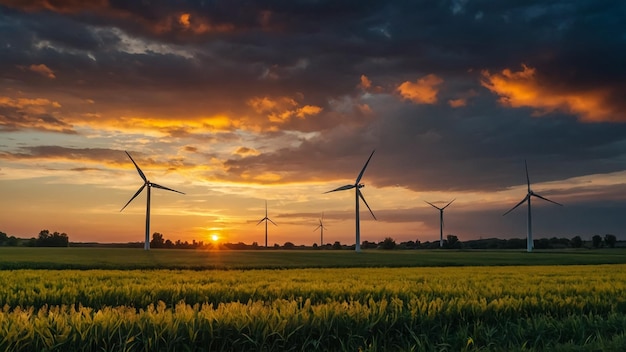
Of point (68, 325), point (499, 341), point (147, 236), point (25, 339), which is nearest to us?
point (25, 339)

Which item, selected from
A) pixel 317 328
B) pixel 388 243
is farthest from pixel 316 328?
pixel 388 243

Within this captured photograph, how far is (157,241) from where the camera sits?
17638cm

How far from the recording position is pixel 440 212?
14850cm

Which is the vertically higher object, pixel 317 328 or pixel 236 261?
pixel 317 328

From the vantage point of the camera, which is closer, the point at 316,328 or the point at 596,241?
the point at 316,328

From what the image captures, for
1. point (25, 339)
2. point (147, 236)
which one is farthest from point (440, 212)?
point (25, 339)

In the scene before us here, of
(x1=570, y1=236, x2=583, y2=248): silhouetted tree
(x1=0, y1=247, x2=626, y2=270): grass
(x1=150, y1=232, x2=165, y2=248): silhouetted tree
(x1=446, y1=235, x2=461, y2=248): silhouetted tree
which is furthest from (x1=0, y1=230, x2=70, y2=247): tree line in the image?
(x1=570, y1=236, x2=583, y2=248): silhouetted tree

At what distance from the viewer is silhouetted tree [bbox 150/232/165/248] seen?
173m

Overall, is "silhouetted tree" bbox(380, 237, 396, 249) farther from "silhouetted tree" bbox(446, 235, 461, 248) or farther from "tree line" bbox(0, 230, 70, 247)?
"tree line" bbox(0, 230, 70, 247)

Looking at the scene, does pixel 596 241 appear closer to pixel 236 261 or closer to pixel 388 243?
pixel 388 243

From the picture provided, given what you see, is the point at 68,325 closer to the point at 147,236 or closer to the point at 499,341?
the point at 499,341

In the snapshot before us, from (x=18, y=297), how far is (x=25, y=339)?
33.8 ft

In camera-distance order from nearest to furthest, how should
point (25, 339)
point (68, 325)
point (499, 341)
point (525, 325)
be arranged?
point (25, 339) → point (68, 325) → point (499, 341) → point (525, 325)

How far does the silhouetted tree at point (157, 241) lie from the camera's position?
17338cm
